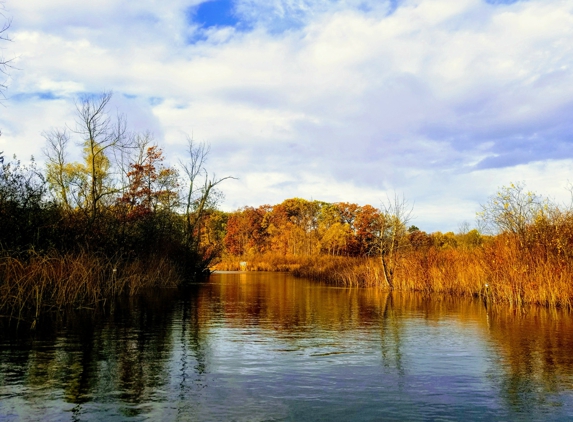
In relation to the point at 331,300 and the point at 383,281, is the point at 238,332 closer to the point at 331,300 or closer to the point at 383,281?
the point at 331,300

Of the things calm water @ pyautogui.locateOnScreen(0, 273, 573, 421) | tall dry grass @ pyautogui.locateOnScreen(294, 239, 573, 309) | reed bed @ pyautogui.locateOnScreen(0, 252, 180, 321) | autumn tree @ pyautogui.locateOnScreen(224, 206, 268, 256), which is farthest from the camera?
autumn tree @ pyautogui.locateOnScreen(224, 206, 268, 256)

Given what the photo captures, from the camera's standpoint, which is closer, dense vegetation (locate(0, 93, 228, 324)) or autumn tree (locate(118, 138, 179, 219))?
dense vegetation (locate(0, 93, 228, 324))

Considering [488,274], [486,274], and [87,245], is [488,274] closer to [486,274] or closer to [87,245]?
[486,274]

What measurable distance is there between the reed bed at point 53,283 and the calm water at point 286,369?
3.12ft

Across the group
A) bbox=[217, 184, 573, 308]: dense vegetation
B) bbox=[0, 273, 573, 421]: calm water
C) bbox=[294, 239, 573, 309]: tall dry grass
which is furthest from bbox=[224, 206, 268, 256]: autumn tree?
bbox=[0, 273, 573, 421]: calm water

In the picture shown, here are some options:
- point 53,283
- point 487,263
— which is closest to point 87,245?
point 53,283

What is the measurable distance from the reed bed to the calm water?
37.4 inches

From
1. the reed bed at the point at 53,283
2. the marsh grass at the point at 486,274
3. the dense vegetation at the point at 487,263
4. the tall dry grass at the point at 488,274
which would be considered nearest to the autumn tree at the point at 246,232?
the dense vegetation at the point at 487,263

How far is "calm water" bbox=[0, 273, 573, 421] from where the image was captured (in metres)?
6.09

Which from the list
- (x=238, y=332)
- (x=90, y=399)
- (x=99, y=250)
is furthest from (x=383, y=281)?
(x=90, y=399)

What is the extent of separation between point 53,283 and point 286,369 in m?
9.43

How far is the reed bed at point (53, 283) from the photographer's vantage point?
41.0ft

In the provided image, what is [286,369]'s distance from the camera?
26.9 feet

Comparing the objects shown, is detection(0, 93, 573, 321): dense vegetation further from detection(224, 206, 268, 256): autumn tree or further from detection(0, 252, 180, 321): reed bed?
detection(224, 206, 268, 256): autumn tree
